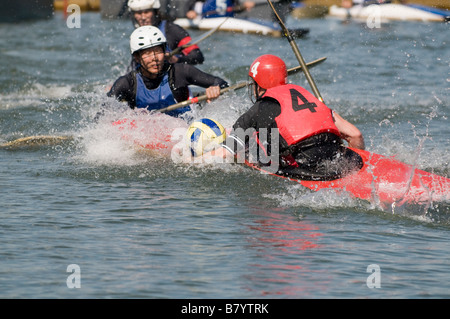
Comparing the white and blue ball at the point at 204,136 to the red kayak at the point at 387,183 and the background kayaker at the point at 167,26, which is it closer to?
the red kayak at the point at 387,183

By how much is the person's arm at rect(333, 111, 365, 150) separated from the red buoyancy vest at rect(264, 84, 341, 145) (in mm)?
378

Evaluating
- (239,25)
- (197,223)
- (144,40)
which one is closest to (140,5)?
(144,40)

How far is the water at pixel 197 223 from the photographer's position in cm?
509

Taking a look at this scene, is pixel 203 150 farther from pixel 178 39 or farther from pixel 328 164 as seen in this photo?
pixel 178 39

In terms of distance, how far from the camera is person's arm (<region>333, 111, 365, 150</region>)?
7.16 m

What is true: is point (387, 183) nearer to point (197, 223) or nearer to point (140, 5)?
point (197, 223)

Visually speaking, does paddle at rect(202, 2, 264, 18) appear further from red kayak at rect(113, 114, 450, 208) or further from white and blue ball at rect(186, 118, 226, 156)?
red kayak at rect(113, 114, 450, 208)

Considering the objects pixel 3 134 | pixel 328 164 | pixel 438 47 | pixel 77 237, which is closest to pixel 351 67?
pixel 438 47

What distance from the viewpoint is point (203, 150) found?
779 centimetres

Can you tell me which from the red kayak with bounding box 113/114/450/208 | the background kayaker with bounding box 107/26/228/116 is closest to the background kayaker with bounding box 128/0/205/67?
the background kayaker with bounding box 107/26/228/116

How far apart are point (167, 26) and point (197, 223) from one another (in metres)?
5.33

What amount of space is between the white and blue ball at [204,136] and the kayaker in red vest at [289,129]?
0.83 metres

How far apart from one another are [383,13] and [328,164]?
20.9 m

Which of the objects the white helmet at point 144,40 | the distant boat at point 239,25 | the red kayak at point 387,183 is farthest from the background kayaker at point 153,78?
the distant boat at point 239,25
